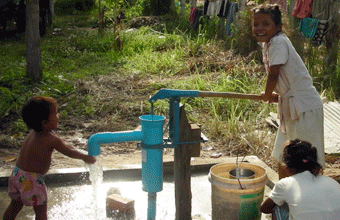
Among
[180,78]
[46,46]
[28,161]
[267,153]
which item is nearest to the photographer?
[28,161]

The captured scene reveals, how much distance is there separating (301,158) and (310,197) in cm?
24

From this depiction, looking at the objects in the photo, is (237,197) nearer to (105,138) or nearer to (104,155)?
(105,138)

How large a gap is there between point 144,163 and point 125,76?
4863 mm

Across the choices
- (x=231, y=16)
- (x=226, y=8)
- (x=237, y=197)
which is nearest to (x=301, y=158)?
(x=237, y=197)

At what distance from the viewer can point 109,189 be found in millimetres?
4137

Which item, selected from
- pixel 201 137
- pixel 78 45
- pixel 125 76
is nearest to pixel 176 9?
pixel 78 45

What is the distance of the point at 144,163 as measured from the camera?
3.14 m

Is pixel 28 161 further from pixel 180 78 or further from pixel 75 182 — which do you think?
pixel 180 78

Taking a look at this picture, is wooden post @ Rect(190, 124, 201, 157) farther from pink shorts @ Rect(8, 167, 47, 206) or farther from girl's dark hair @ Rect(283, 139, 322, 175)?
pink shorts @ Rect(8, 167, 47, 206)

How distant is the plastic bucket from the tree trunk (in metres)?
5.12

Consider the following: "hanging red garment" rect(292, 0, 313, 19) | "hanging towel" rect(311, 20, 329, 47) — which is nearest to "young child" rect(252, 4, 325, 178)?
"hanging towel" rect(311, 20, 329, 47)

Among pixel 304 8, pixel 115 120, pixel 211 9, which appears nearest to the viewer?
pixel 115 120

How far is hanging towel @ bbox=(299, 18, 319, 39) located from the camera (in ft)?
23.6

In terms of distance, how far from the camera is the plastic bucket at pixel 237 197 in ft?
10.2
